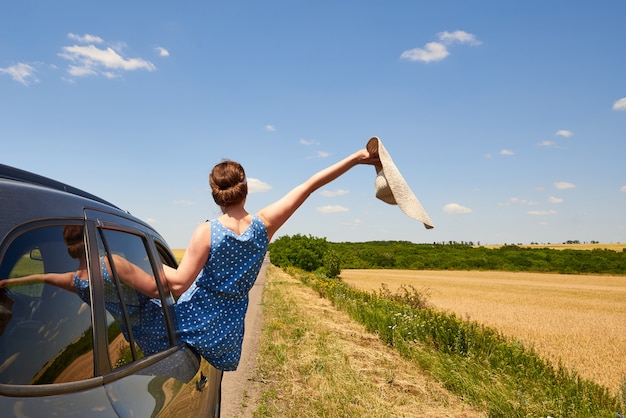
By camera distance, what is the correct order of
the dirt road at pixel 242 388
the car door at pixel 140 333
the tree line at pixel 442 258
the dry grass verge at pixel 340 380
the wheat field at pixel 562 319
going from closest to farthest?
the car door at pixel 140 333 → the dirt road at pixel 242 388 → the dry grass verge at pixel 340 380 → the wheat field at pixel 562 319 → the tree line at pixel 442 258

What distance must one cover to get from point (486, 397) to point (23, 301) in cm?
627

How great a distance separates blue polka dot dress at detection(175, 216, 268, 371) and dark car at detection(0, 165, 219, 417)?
9.6 inches

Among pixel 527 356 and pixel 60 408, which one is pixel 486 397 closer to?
pixel 527 356

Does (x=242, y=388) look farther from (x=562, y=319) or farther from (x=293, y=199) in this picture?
(x=562, y=319)

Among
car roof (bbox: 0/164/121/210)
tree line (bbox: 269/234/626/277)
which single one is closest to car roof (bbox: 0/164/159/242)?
car roof (bbox: 0/164/121/210)

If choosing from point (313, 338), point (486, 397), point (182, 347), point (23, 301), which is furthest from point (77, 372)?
point (313, 338)

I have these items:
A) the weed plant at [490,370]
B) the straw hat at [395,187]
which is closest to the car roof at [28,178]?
the straw hat at [395,187]

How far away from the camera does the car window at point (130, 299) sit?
1.92 meters

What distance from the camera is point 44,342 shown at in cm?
148

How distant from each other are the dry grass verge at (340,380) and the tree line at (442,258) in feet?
119

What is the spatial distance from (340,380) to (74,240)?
6150mm

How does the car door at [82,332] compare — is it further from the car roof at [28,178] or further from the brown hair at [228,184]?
the brown hair at [228,184]

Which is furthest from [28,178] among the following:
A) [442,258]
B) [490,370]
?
[442,258]

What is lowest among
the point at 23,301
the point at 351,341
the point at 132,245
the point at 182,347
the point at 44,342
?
the point at 351,341
